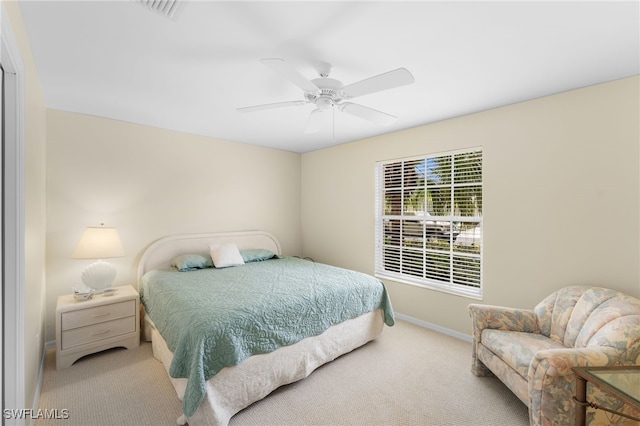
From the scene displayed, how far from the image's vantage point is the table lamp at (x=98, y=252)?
2746mm

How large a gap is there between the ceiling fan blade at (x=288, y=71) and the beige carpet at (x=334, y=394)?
7.41 ft

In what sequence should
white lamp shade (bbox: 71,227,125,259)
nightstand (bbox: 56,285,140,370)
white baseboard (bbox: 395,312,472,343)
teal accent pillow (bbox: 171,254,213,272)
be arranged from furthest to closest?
teal accent pillow (bbox: 171,254,213,272)
white baseboard (bbox: 395,312,472,343)
white lamp shade (bbox: 71,227,125,259)
nightstand (bbox: 56,285,140,370)

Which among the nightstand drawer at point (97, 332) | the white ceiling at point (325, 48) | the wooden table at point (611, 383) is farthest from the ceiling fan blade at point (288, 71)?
the nightstand drawer at point (97, 332)

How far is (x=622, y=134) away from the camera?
2.19 meters

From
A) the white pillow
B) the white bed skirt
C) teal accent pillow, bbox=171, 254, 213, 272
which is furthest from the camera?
the white pillow

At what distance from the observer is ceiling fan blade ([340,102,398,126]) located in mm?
2188

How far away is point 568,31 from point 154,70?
2.75m

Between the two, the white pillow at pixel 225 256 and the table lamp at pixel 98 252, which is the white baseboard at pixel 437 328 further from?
the table lamp at pixel 98 252

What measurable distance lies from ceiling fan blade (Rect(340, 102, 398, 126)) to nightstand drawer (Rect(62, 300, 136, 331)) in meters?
2.81

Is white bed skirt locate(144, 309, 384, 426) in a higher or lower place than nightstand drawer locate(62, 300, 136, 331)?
lower

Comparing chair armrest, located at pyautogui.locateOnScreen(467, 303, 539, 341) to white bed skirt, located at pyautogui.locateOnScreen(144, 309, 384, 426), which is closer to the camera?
white bed skirt, located at pyautogui.locateOnScreen(144, 309, 384, 426)

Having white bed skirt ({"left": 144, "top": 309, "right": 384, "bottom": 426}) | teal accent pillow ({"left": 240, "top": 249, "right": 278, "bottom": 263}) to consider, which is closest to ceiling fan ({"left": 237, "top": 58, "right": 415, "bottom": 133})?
white bed skirt ({"left": 144, "top": 309, "right": 384, "bottom": 426})

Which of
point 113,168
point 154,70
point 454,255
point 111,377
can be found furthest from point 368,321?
point 113,168

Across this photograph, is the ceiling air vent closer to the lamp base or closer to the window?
the lamp base
